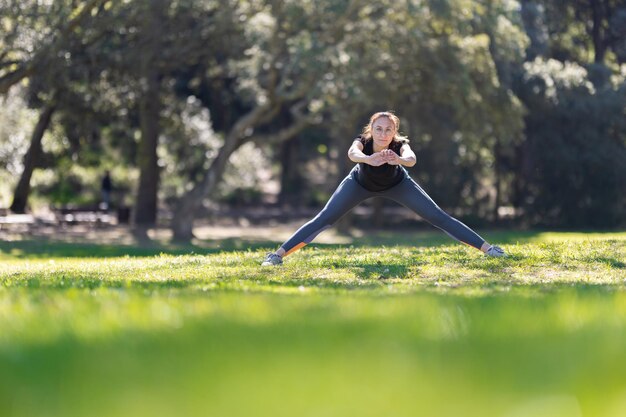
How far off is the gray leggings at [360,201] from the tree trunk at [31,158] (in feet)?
80.9

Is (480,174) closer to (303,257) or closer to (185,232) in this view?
(185,232)

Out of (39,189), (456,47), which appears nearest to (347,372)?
(456,47)

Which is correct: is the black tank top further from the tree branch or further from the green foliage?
the green foliage

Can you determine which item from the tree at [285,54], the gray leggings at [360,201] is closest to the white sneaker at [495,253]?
the gray leggings at [360,201]

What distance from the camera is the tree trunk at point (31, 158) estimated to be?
36.0 m

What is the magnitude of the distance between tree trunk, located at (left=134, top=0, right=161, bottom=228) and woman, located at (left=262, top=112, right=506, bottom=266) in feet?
62.9

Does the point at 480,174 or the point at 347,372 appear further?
the point at 480,174

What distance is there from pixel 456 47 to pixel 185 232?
9952mm

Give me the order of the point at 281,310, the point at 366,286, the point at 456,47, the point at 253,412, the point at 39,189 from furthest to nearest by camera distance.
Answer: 1. the point at 39,189
2. the point at 456,47
3. the point at 366,286
4. the point at 281,310
5. the point at 253,412

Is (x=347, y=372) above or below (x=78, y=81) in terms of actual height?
below

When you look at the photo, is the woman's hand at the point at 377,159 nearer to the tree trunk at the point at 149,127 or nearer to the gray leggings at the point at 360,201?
the gray leggings at the point at 360,201

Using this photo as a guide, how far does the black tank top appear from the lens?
1138 centimetres

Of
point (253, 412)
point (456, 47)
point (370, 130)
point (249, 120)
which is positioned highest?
point (456, 47)

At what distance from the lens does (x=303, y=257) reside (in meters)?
12.9
